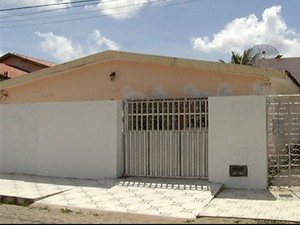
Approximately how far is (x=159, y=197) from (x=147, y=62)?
12.7ft

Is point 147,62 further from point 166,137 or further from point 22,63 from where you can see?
point 22,63

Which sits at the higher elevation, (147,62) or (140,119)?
(147,62)

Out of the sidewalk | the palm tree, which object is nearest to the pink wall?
the sidewalk

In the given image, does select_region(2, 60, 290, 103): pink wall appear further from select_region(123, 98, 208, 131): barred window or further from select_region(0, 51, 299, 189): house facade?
select_region(123, 98, 208, 131): barred window

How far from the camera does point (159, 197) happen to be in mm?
8578

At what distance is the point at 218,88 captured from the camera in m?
10.2

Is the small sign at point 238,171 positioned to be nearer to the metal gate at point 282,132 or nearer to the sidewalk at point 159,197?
the sidewalk at point 159,197

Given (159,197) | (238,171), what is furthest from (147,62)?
(159,197)

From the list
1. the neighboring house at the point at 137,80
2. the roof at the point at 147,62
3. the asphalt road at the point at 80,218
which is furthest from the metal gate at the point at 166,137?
the asphalt road at the point at 80,218

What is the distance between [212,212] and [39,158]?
6.37 metres

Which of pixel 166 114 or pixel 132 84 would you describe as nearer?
pixel 166 114

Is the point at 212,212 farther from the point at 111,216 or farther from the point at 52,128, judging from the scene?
the point at 52,128

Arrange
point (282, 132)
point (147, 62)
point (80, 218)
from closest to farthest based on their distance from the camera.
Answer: point (80, 218) < point (282, 132) < point (147, 62)

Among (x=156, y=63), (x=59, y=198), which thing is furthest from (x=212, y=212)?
(x=156, y=63)
